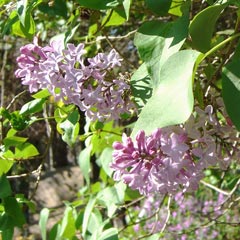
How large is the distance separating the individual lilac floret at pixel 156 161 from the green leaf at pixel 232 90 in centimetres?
9

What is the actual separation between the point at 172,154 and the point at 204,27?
138 mm

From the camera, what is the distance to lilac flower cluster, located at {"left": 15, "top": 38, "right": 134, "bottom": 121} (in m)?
0.75

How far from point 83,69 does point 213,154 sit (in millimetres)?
207

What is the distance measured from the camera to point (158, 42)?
2.16ft

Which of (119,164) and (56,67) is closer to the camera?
(119,164)

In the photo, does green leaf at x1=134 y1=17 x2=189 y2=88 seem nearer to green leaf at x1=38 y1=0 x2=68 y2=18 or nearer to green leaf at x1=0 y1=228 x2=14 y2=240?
green leaf at x1=38 y1=0 x2=68 y2=18

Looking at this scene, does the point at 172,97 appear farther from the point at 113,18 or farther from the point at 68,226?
the point at 68,226

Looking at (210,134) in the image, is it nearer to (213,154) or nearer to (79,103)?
(213,154)

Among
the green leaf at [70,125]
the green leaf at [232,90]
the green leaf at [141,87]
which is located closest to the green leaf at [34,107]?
the green leaf at [70,125]

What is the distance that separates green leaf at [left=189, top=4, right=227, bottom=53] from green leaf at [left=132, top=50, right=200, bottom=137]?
40 millimetres

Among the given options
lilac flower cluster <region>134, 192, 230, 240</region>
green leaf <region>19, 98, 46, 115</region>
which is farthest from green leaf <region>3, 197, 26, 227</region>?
lilac flower cluster <region>134, 192, 230, 240</region>

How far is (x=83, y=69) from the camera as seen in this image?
2.47 feet

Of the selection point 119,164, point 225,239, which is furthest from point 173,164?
point 225,239

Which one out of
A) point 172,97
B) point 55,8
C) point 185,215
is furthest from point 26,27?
point 185,215
